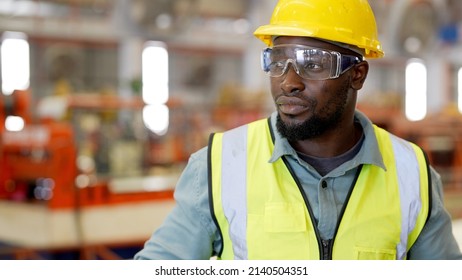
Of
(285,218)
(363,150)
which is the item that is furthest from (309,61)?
(285,218)

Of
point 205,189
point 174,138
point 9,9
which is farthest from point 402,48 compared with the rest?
point 205,189

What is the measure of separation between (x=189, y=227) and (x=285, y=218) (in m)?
0.23

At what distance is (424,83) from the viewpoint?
14.4 metres

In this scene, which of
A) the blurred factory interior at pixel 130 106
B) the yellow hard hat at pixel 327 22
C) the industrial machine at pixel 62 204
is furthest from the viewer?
the blurred factory interior at pixel 130 106

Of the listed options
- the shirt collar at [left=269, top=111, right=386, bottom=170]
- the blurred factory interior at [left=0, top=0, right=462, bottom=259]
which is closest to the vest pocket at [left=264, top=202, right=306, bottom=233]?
the shirt collar at [left=269, top=111, right=386, bottom=170]

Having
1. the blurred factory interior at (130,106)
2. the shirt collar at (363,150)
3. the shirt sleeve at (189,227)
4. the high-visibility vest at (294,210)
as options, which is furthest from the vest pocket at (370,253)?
the blurred factory interior at (130,106)

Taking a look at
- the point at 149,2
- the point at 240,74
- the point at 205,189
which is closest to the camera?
the point at 205,189

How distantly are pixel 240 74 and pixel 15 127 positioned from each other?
11.9 metres

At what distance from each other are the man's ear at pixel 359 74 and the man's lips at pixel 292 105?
0.54 ft

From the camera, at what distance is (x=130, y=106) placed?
600cm

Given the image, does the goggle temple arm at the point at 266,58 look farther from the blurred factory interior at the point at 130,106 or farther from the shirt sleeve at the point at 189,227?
the blurred factory interior at the point at 130,106

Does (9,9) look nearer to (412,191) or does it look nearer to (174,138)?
(174,138)

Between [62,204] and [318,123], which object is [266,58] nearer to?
[318,123]

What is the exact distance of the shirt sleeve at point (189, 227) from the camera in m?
1.54
